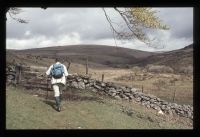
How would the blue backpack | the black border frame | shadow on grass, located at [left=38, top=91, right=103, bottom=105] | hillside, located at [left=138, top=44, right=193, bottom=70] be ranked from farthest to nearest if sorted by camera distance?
1. hillside, located at [left=138, top=44, right=193, bottom=70]
2. shadow on grass, located at [left=38, top=91, right=103, bottom=105]
3. the blue backpack
4. the black border frame

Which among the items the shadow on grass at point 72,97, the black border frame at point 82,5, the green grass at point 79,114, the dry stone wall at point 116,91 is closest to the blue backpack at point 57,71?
the green grass at point 79,114

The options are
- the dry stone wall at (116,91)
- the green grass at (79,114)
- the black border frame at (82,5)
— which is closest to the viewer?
the black border frame at (82,5)

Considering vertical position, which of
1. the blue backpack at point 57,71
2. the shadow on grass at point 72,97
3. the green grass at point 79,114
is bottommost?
the green grass at point 79,114

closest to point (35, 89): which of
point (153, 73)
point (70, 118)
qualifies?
point (70, 118)

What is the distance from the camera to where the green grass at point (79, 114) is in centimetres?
1419

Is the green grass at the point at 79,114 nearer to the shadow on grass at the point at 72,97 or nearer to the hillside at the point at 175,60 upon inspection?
the shadow on grass at the point at 72,97

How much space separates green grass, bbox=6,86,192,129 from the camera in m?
14.2

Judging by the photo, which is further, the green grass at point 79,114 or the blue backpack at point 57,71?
the green grass at point 79,114

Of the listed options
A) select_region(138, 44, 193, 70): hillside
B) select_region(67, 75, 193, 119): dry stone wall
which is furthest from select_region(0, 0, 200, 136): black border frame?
select_region(138, 44, 193, 70): hillside

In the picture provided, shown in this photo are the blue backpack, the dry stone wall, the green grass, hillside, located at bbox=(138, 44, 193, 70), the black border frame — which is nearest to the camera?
the black border frame

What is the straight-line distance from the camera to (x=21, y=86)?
842 inches

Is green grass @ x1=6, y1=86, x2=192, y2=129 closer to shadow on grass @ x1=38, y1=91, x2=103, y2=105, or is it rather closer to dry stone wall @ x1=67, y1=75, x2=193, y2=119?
shadow on grass @ x1=38, y1=91, x2=103, y2=105
